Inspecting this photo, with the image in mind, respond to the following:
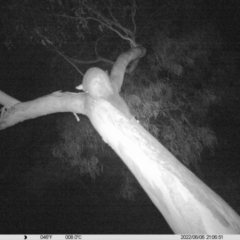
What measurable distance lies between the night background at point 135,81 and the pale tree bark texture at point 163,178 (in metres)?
2.18

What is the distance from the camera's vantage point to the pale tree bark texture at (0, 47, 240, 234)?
3.62ft

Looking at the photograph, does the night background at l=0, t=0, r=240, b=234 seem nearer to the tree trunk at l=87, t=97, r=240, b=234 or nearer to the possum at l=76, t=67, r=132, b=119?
the possum at l=76, t=67, r=132, b=119

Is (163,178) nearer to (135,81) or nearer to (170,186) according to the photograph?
(170,186)

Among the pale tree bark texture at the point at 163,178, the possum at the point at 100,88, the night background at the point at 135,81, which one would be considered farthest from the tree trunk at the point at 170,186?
the night background at the point at 135,81

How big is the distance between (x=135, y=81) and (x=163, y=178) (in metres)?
3.76

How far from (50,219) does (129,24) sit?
23.4ft

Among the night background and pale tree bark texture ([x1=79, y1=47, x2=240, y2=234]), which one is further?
the night background

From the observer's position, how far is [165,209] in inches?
47.7

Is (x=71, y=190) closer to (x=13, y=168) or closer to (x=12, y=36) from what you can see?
(x=13, y=168)

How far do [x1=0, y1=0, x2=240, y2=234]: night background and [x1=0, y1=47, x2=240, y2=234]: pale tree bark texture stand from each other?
7.15 ft

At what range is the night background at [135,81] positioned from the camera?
13.8 feet

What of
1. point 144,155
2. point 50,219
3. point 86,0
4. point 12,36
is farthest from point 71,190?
point 144,155

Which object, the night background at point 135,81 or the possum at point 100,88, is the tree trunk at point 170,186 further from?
the night background at point 135,81

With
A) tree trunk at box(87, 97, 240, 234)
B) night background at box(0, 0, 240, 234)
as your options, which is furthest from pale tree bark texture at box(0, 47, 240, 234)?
night background at box(0, 0, 240, 234)
